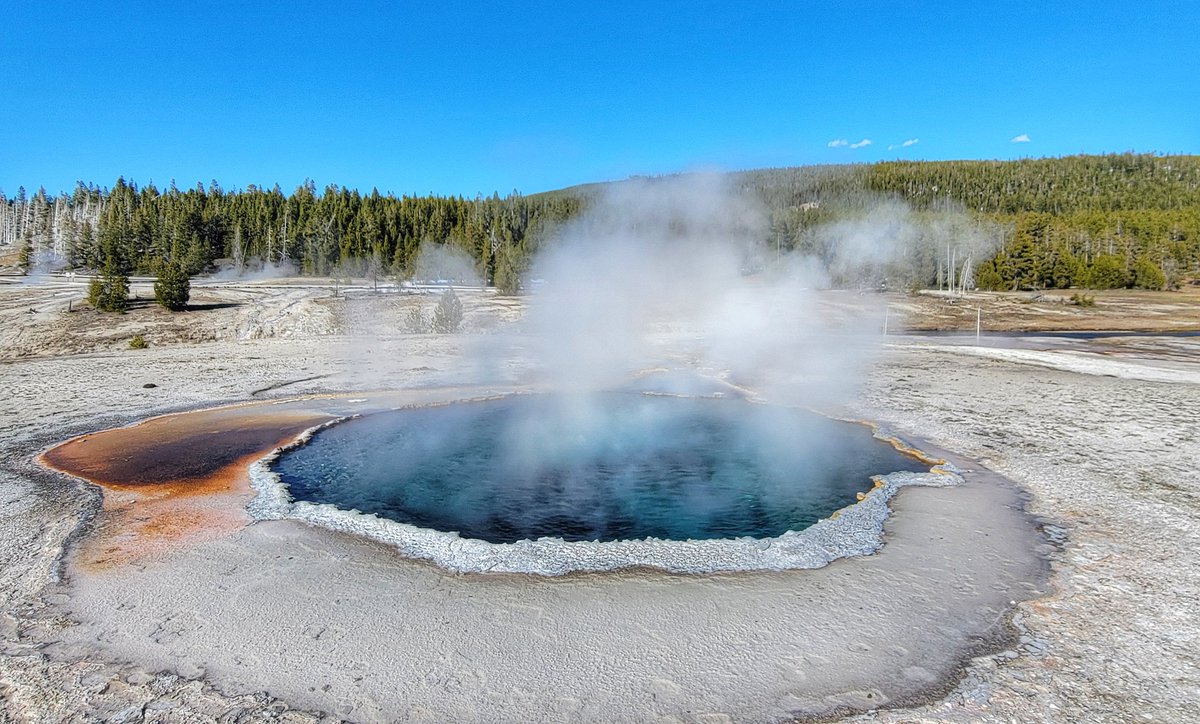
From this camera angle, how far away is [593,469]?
780cm

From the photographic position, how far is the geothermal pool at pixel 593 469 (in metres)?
6.15

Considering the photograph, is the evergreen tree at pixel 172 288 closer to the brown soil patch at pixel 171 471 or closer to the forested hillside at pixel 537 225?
the forested hillside at pixel 537 225

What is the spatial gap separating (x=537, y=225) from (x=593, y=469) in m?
23.6

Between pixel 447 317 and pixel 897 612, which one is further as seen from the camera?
pixel 447 317

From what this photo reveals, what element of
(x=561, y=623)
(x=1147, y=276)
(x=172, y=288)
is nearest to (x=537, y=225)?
(x=172, y=288)

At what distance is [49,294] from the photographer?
119 feet

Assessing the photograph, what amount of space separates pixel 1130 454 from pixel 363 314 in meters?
29.8

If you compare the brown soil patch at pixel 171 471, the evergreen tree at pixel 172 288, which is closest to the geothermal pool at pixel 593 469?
the brown soil patch at pixel 171 471

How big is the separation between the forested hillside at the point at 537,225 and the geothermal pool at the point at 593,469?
770 centimetres

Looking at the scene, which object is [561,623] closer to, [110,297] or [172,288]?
[172,288]

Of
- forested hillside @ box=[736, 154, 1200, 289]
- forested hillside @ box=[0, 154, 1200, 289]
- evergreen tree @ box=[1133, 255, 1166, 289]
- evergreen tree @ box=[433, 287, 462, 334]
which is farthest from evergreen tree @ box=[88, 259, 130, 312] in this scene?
evergreen tree @ box=[1133, 255, 1166, 289]

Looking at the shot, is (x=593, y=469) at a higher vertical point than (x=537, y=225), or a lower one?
lower

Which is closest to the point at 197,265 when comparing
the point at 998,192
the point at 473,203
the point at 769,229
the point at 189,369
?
the point at 473,203

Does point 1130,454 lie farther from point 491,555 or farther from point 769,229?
point 769,229
